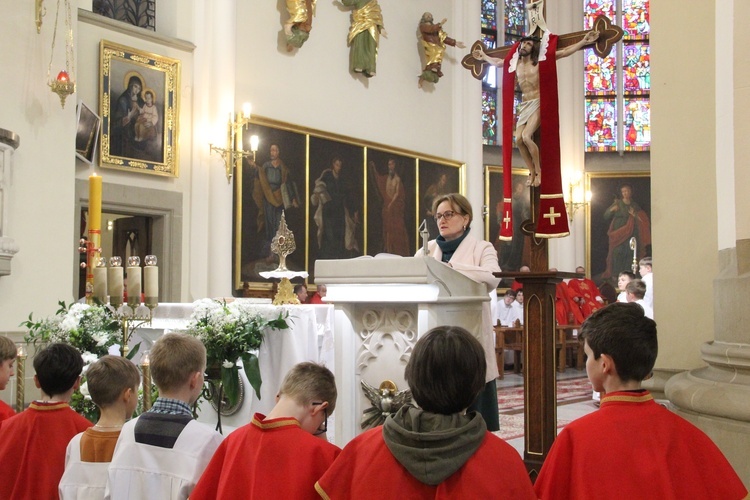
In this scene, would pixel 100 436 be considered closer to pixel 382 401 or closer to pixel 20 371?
pixel 382 401

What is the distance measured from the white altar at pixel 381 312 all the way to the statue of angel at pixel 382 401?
52mm

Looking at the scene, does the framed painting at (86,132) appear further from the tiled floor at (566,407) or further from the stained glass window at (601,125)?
the stained glass window at (601,125)

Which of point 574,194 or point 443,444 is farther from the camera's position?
point 574,194

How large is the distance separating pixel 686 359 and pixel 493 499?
8.84 ft

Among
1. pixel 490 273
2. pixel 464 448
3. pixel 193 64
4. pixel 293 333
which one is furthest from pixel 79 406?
pixel 193 64

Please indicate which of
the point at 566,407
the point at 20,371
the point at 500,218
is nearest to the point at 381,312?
the point at 20,371

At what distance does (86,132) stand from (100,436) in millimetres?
7288

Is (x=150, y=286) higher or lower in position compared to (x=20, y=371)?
higher

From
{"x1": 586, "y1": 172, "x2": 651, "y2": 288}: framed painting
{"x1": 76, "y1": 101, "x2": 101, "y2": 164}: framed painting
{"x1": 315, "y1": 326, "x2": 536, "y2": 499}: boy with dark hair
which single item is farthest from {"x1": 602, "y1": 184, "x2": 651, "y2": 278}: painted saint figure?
{"x1": 315, "y1": 326, "x2": 536, "y2": 499}: boy with dark hair

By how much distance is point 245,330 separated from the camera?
4.52 m

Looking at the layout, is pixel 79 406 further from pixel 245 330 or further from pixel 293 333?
pixel 293 333

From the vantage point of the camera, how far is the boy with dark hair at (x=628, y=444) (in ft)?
6.91

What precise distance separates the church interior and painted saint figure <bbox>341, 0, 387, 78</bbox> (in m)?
0.16

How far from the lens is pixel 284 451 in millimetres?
2342
